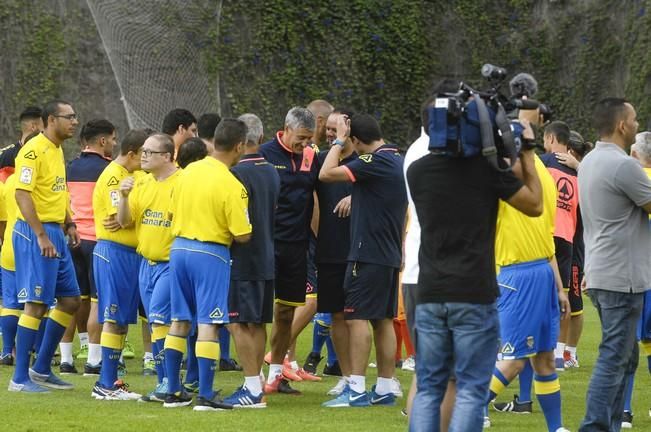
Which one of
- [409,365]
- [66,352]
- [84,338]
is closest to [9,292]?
[66,352]

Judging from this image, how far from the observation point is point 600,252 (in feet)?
24.4

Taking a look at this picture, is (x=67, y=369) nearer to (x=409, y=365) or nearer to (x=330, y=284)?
(x=330, y=284)

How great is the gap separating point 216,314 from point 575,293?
14.8 feet

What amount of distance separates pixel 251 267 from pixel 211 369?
878 millimetres

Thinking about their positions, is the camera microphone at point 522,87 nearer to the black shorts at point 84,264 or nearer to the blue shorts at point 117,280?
the blue shorts at point 117,280

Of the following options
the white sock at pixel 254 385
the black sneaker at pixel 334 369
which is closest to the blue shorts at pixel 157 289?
the white sock at pixel 254 385

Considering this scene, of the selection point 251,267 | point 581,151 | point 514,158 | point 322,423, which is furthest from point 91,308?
point 514,158

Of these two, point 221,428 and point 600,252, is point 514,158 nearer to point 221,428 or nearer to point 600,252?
point 600,252

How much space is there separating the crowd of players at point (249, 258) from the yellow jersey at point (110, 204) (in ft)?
0.04

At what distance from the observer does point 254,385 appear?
9.02 metres

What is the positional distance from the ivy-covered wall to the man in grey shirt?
14.5m

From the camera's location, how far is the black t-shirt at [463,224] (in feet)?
18.8

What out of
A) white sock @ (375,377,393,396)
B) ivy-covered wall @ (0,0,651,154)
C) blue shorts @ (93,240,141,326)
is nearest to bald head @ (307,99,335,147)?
blue shorts @ (93,240,141,326)

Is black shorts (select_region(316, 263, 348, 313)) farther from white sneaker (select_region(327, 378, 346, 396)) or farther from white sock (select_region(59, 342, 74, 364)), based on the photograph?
white sock (select_region(59, 342, 74, 364))
